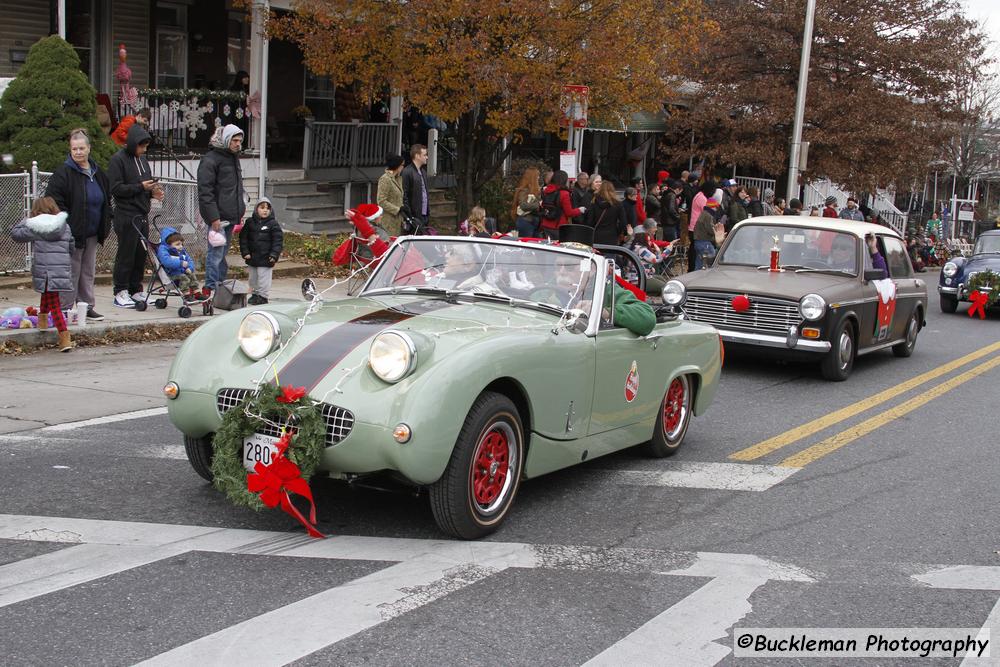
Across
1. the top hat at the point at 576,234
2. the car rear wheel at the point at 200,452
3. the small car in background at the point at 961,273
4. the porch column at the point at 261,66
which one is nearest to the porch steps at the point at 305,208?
the porch column at the point at 261,66

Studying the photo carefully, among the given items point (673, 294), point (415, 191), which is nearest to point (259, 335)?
point (673, 294)

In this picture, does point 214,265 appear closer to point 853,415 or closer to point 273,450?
point 853,415

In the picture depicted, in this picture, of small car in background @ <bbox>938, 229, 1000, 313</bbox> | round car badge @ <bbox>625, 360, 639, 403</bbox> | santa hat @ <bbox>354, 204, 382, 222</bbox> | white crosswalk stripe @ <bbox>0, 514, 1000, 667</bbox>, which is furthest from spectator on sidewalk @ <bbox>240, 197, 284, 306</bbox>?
small car in background @ <bbox>938, 229, 1000, 313</bbox>

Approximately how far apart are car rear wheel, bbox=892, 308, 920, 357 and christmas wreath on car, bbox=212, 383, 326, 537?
10068 millimetres

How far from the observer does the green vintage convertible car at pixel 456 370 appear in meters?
5.38

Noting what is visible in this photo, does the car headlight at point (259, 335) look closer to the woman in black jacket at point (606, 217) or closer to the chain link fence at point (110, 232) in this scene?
the chain link fence at point (110, 232)

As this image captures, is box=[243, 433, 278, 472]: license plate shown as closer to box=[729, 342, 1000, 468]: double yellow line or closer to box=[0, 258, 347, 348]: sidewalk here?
box=[729, 342, 1000, 468]: double yellow line

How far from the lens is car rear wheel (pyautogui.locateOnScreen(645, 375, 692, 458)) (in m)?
7.72

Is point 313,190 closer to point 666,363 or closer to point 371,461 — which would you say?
point 666,363

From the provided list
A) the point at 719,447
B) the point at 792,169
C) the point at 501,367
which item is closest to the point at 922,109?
the point at 792,169

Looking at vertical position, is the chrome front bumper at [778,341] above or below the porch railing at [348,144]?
below

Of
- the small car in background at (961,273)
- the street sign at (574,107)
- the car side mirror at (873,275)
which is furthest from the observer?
the small car in background at (961,273)

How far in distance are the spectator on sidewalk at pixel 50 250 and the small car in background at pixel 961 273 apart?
1472 cm

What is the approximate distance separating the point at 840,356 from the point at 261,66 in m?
12.7
